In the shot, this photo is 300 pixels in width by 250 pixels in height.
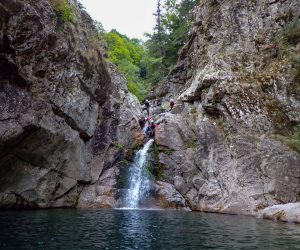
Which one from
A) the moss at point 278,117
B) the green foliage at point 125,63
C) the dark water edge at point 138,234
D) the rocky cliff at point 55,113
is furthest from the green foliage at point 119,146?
the green foliage at point 125,63

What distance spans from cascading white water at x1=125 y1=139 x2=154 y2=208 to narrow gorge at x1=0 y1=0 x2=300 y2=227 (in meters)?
0.56

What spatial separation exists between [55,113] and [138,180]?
9460 mm

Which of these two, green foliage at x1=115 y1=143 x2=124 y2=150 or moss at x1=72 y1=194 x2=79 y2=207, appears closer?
moss at x1=72 y1=194 x2=79 y2=207

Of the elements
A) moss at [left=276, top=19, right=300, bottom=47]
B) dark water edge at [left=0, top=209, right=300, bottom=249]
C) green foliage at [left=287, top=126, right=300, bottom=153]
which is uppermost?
moss at [left=276, top=19, right=300, bottom=47]

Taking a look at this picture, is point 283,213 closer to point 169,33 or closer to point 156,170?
point 156,170

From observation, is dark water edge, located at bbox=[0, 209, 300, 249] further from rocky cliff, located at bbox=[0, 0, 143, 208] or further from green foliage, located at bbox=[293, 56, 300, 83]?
green foliage, located at bbox=[293, 56, 300, 83]

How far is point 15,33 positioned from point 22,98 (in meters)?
4.16

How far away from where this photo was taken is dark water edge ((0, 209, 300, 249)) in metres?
12.1

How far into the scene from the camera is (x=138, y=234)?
14406 mm

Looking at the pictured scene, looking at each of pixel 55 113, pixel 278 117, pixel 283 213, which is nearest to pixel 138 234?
pixel 283 213

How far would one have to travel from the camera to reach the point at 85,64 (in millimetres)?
28766

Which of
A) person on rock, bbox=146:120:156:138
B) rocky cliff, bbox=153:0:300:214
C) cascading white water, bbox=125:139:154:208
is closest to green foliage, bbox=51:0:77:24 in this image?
person on rock, bbox=146:120:156:138

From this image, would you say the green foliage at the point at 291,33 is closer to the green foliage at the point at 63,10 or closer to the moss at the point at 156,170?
the moss at the point at 156,170

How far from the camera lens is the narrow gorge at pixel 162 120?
22938 mm
